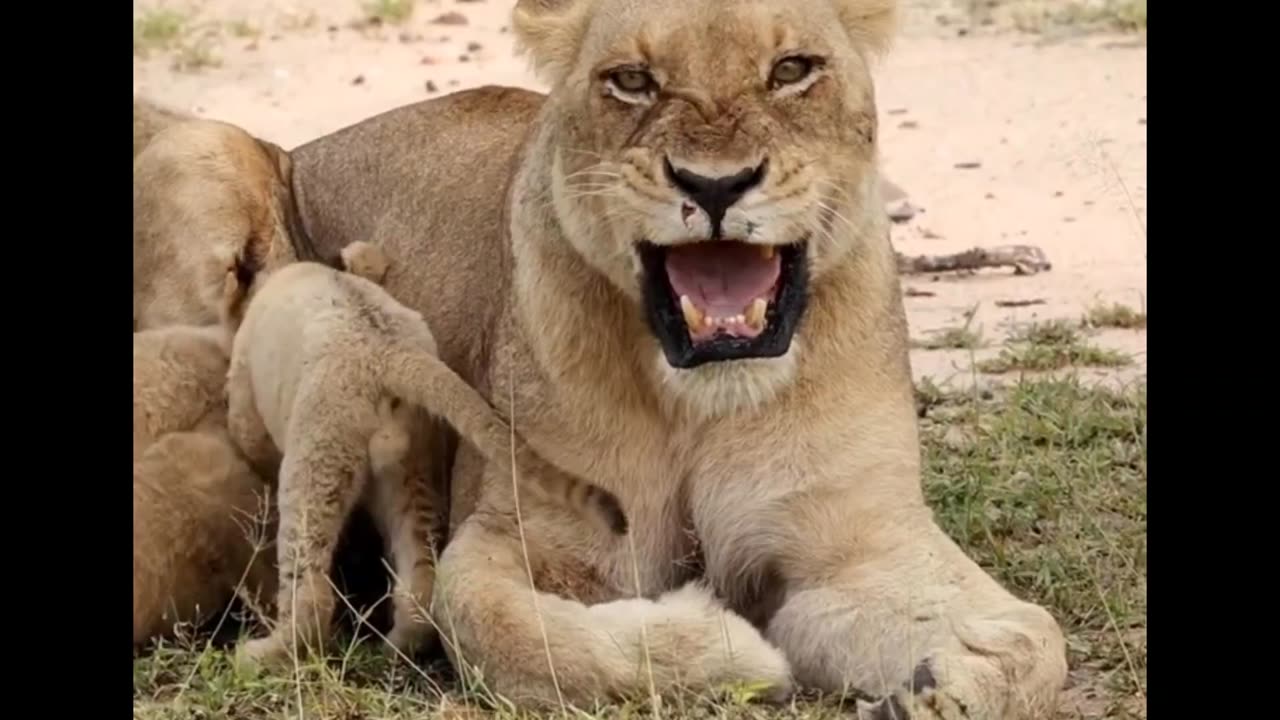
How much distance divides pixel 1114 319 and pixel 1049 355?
0.49 meters

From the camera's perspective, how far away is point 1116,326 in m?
7.86

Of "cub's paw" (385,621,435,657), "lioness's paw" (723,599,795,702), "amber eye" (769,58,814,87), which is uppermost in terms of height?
"amber eye" (769,58,814,87)

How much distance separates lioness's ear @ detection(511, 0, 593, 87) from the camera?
5.09 m

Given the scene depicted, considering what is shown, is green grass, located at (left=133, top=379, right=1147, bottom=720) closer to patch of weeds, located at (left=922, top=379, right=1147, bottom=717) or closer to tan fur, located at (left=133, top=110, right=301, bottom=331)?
patch of weeds, located at (left=922, top=379, right=1147, bottom=717)

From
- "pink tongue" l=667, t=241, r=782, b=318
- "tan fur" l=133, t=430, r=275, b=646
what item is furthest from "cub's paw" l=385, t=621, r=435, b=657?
"pink tongue" l=667, t=241, r=782, b=318

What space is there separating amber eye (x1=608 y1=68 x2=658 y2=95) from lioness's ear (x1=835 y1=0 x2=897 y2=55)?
0.52 meters

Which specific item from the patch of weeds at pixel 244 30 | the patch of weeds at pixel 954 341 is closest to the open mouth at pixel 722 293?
the patch of weeds at pixel 954 341

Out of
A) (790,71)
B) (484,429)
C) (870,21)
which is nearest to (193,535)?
(484,429)

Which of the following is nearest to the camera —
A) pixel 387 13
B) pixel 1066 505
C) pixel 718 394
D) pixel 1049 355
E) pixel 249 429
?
pixel 718 394

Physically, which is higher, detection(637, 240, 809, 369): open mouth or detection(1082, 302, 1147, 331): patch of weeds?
detection(637, 240, 809, 369): open mouth

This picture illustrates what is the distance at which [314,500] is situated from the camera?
5.11m

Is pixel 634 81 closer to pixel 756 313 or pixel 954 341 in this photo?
pixel 756 313

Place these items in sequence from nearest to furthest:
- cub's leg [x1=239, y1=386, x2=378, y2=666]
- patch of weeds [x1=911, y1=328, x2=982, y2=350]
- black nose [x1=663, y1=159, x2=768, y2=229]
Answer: black nose [x1=663, y1=159, x2=768, y2=229], cub's leg [x1=239, y1=386, x2=378, y2=666], patch of weeds [x1=911, y1=328, x2=982, y2=350]
